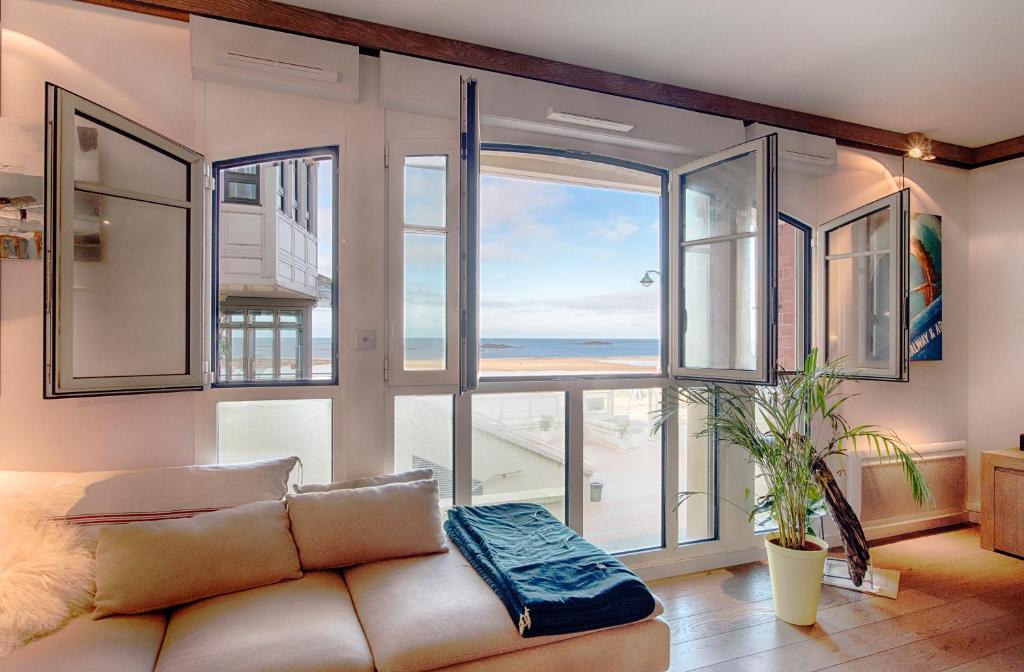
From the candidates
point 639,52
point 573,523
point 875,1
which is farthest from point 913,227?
point 573,523

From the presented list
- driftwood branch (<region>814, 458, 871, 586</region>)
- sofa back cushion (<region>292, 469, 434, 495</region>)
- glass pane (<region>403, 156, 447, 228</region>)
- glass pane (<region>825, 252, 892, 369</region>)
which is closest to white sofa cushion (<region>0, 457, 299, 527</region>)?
sofa back cushion (<region>292, 469, 434, 495</region>)

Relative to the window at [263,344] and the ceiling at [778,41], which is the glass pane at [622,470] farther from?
the ceiling at [778,41]

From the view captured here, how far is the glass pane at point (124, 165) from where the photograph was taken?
2.03 metres

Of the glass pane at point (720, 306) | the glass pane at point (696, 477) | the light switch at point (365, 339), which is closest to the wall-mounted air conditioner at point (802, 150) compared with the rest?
the glass pane at point (720, 306)

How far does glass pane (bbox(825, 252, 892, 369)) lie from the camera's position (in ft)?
11.8

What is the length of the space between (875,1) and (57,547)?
149 inches

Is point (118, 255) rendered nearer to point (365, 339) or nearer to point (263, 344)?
point (263, 344)

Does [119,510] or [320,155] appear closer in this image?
[119,510]

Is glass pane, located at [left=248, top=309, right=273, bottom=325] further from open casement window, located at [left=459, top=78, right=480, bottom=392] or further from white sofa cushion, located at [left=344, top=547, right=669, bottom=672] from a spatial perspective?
white sofa cushion, located at [left=344, top=547, right=669, bottom=672]

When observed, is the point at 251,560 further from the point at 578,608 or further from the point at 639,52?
the point at 639,52

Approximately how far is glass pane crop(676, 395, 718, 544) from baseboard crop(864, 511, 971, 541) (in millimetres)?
1330

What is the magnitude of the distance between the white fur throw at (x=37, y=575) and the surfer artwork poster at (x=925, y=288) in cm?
496

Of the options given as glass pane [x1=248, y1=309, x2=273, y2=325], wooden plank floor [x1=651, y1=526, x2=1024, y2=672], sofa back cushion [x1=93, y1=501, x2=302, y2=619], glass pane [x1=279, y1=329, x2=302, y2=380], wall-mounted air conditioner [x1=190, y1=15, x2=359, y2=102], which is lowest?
wooden plank floor [x1=651, y1=526, x2=1024, y2=672]

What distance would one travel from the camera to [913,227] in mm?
4121
